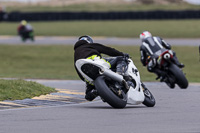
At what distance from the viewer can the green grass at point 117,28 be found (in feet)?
127

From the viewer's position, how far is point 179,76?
46.8ft

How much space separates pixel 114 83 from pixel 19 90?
2.64 m

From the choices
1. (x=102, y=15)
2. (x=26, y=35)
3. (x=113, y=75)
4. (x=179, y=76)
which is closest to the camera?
(x=113, y=75)

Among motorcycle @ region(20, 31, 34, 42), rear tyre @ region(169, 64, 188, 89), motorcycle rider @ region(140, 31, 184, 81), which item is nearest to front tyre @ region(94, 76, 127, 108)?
rear tyre @ region(169, 64, 188, 89)

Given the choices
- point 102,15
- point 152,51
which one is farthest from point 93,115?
point 102,15

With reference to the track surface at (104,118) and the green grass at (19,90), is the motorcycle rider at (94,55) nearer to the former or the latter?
the track surface at (104,118)

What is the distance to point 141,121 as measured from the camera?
823cm

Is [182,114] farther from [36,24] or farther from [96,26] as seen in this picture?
[36,24]

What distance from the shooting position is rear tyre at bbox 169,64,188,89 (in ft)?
46.3

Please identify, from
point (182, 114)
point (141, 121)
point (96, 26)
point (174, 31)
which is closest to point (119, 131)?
point (141, 121)

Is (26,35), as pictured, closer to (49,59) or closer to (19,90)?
(49,59)

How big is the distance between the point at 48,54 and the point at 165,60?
13000mm

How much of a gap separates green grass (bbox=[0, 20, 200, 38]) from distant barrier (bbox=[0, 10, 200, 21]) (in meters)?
0.37

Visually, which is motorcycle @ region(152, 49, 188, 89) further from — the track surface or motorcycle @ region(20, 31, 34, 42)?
motorcycle @ region(20, 31, 34, 42)
